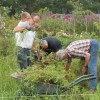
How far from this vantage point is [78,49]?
779 cm

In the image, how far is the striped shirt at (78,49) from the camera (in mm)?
7625

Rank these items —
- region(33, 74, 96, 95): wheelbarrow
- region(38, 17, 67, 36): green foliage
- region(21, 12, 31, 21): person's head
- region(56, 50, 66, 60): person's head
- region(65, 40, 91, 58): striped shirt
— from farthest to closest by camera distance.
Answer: region(38, 17, 67, 36): green foliage < region(21, 12, 31, 21): person's head < region(65, 40, 91, 58): striped shirt < region(56, 50, 66, 60): person's head < region(33, 74, 96, 95): wheelbarrow

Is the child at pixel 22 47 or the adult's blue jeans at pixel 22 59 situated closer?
the child at pixel 22 47

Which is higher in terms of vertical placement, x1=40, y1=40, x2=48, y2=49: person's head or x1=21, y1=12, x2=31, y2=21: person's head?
x1=21, y1=12, x2=31, y2=21: person's head

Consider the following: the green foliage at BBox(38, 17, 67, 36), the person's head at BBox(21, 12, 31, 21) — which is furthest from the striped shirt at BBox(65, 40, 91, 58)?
the green foliage at BBox(38, 17, 67, 36)

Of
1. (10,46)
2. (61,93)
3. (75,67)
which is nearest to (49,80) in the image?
(61,93)

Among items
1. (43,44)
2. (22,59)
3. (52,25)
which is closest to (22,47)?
(22,59)

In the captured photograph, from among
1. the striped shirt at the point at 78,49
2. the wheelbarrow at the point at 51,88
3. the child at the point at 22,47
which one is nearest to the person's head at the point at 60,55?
the striped shirt at the point at 78,49

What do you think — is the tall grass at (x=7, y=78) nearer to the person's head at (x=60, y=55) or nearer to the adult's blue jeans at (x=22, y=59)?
the adult's blue jeans at (x=22, y=59)

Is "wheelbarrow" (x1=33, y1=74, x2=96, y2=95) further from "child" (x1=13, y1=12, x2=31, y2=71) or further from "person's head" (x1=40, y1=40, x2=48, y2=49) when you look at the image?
"person's head" (x1=40, y1=40, x2=48, y2=49)

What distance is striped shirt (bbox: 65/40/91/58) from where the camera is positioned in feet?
25.0

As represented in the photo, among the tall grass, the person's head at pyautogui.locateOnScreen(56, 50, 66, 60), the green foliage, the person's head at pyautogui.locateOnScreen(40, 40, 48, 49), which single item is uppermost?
the person's head at pyautogui.locateOnScreen(40, 40, 48, 49)

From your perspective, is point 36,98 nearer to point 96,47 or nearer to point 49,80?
point 49,80

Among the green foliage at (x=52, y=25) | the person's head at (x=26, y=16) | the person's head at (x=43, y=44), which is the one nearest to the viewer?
the person's head at (x=43, y=44)
